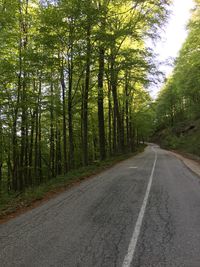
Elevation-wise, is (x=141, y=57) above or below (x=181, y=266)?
above

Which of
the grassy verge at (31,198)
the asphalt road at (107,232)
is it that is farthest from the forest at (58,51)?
the asphalt road at (107,232)

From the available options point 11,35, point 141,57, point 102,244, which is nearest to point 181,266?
point 102,244

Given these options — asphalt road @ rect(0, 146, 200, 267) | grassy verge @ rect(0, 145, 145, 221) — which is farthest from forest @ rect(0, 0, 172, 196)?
asphalt road @ rect(0, 146, 200, 267)

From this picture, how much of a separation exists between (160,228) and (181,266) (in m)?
1.91

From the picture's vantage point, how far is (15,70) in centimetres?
1873

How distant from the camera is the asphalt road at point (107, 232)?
4887 millimetres

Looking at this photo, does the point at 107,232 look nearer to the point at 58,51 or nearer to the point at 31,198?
the point at 31,198

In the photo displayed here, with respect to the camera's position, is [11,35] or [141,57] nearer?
[11,35]

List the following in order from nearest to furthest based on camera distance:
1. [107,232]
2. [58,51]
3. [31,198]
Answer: [107,232] → [31,198] → [58,51]

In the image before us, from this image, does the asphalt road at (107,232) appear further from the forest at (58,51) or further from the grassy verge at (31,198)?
the forest at (58,51)

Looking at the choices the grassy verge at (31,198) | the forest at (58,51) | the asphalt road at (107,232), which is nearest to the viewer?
the asphalt road at (107,232)

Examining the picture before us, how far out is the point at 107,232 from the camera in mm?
6238

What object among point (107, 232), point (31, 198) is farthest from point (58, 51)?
point (107, 232)

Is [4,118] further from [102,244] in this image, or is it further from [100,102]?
[102,244]
